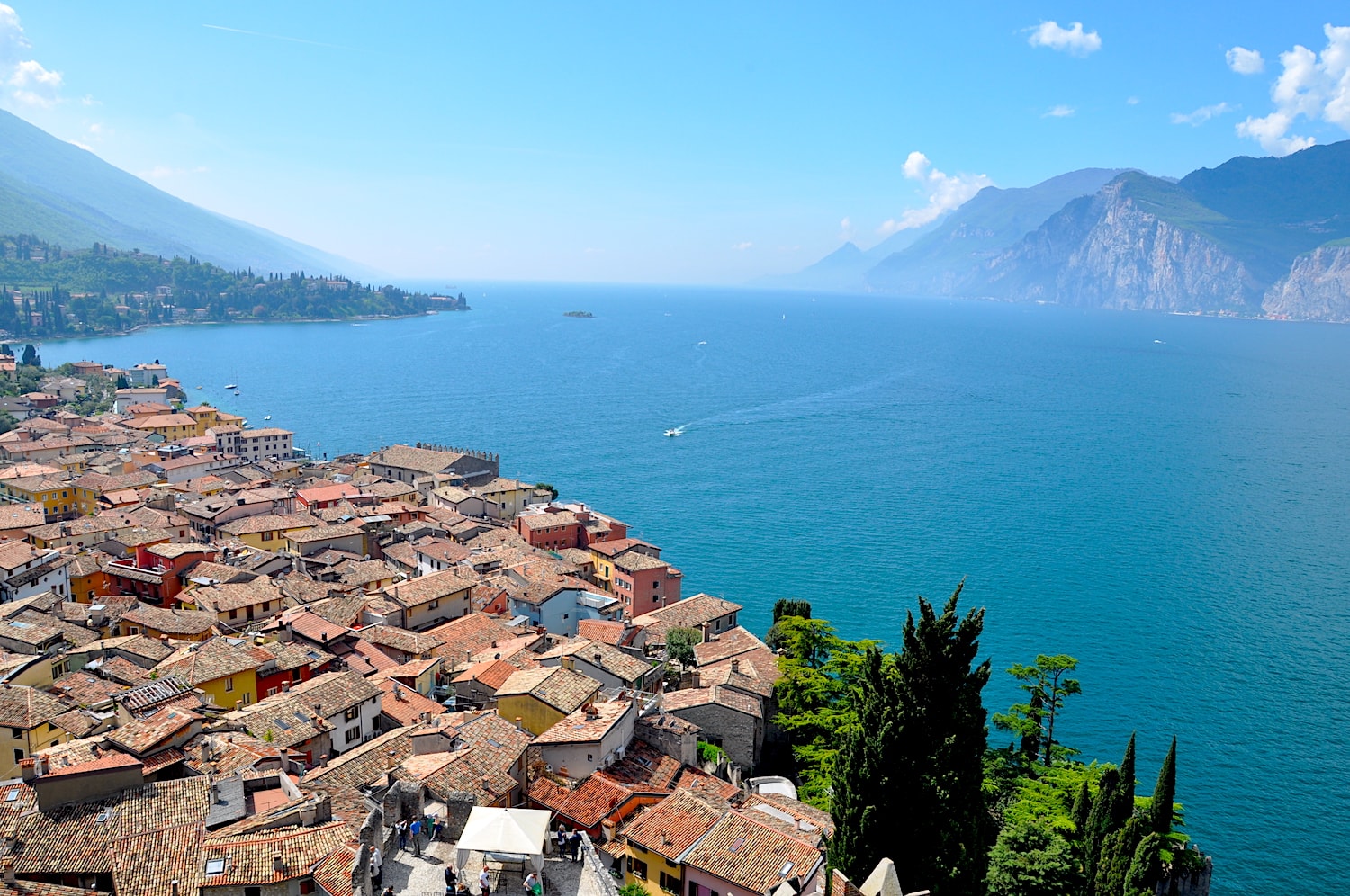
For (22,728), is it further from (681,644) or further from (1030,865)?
(1030,865)

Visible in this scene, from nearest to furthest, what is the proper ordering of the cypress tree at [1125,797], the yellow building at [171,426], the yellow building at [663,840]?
1. the yellow building at [663,840]
2. the cypress tree at [1125,797]
3. the yellow building at [171,426]

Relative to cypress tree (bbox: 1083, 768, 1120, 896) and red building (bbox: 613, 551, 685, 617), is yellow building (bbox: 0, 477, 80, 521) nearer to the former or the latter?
red building (bbox: 613, 551, 685, 617)

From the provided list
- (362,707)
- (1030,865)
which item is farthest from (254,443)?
(1030,865)

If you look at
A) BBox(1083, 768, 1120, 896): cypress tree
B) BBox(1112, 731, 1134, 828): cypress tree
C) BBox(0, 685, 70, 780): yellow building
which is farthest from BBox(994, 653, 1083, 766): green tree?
BBox(0, 685, 70, 780): yellow building

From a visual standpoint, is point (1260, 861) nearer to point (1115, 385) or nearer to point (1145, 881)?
point (1145, 881)

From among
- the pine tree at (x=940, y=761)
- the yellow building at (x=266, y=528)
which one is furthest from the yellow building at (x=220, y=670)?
the yellow building at (x=266, y=528)

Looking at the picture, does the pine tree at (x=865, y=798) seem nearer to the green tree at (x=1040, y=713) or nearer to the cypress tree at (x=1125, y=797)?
the cypress tree at (x=1125, y=797)
